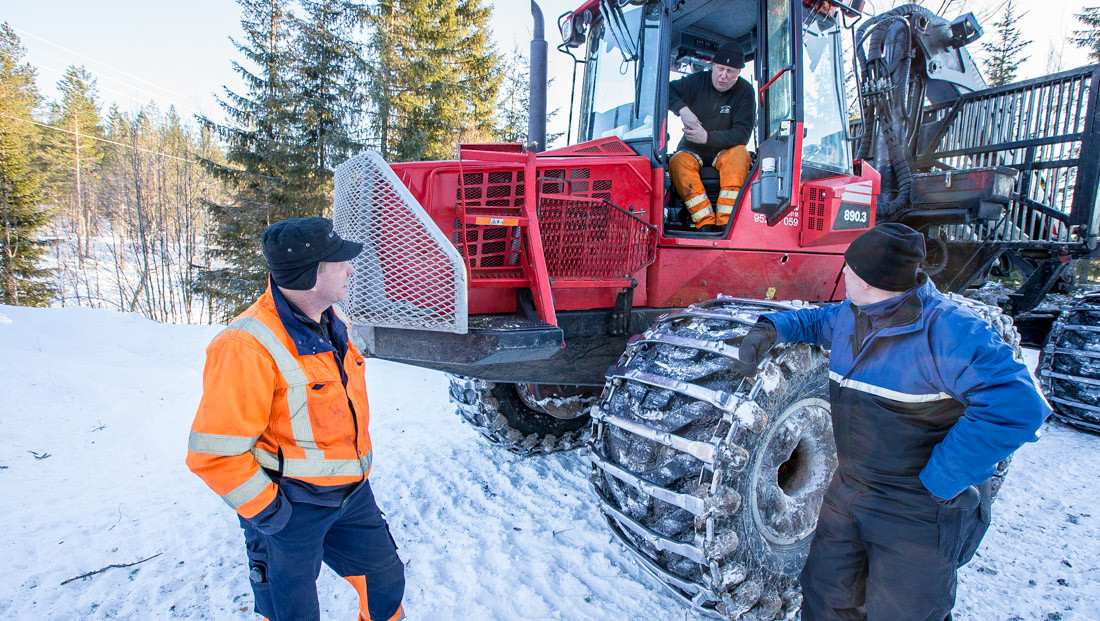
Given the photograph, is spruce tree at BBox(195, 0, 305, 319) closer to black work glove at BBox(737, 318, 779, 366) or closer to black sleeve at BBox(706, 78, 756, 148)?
black sleeve at BBox(706, 78, 756, 148)

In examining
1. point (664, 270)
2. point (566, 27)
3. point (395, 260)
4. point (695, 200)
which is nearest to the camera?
point (395, 260)

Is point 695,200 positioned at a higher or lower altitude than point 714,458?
higher

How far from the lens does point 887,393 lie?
68.6 inches

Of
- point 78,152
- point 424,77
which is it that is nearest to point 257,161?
point 424,77

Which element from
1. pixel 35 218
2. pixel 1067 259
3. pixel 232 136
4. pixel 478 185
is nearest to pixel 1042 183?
pixel 1067 259

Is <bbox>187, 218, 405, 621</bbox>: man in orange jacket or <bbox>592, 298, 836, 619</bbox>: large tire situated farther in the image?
<bbox>592, 298, 836, 619</bbox>: large tire

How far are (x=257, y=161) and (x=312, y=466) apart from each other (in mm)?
14197

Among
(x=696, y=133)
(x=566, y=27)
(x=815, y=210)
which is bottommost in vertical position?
(x=815, y=210)

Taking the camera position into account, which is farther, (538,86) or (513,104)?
(513,104)

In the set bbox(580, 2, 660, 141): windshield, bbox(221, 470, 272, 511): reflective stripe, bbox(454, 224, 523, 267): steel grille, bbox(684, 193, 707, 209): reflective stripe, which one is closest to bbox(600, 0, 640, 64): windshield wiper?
bbox(580, 2, 660, 141): windshield

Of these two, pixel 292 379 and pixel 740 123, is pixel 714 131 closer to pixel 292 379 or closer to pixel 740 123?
pixel 740 123

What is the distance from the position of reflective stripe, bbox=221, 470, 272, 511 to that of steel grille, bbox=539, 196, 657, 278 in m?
1.56

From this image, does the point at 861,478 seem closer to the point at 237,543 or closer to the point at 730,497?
the point at 730,497

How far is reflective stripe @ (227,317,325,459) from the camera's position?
1.72m
